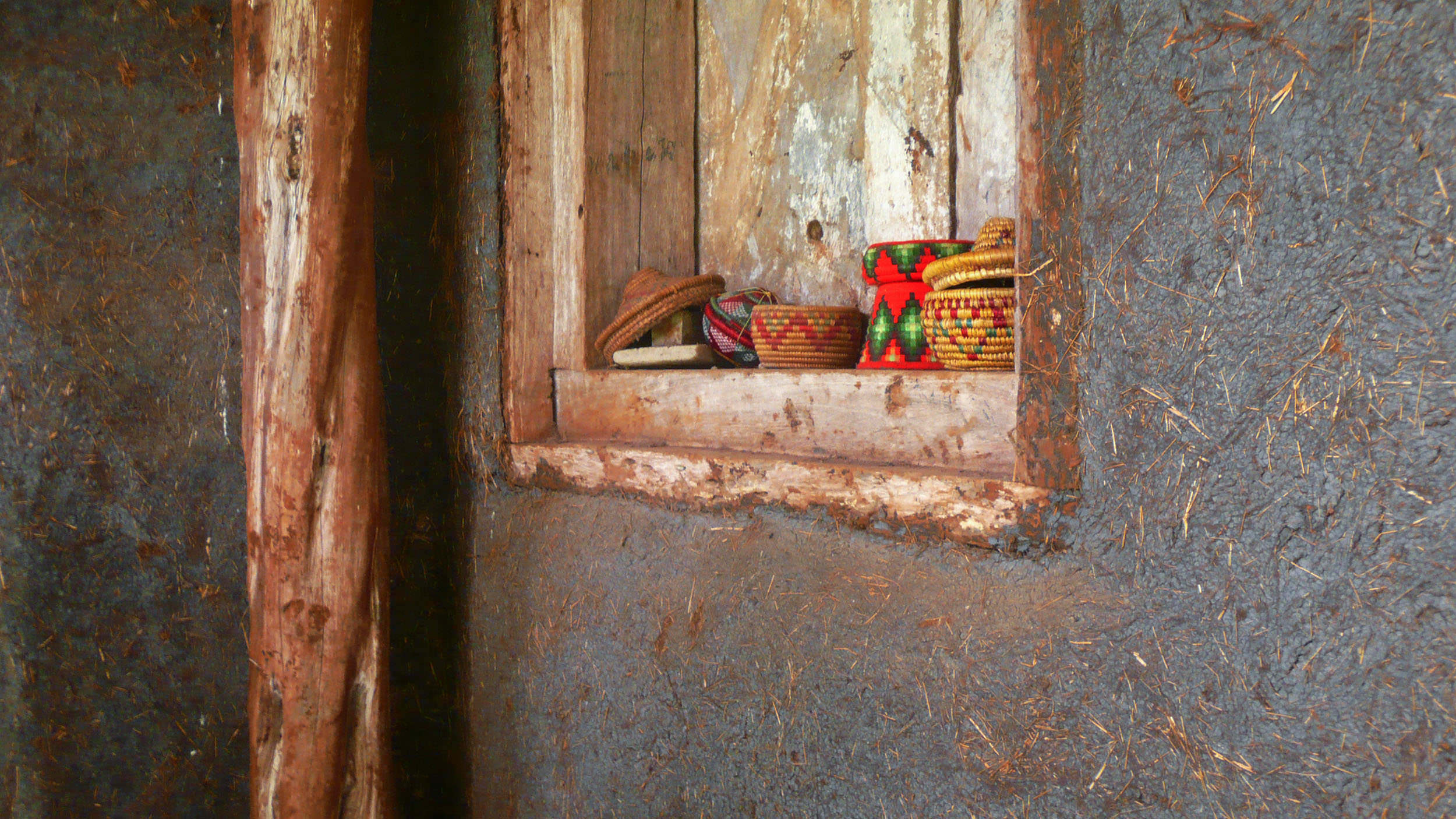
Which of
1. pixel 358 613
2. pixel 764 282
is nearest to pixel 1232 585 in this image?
pixel 764 282

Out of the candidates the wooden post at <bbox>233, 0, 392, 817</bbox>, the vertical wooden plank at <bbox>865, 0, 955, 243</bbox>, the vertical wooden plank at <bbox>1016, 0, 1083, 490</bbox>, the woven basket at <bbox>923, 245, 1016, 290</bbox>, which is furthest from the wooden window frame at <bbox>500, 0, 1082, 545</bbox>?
the vertical wooden plank at <bbox>865, 0, 955, 243</bbox>

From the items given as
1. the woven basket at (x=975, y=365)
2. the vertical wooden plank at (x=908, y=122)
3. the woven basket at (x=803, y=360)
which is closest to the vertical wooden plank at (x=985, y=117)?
the vertical wooden plank at (x=908, y=122)

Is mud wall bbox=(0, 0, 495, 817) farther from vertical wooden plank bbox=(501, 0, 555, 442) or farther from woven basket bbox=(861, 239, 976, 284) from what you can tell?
woven basket bbox=(861, 239, 976, 284)

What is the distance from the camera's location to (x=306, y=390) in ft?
5.28

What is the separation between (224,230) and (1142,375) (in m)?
1.93

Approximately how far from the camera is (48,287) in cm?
187

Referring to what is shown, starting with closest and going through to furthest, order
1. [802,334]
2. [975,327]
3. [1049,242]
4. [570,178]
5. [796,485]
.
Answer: [1049,242]
[975,327]
[796,485]
[802,334]
[570,178]

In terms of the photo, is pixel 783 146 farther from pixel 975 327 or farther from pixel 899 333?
pixel 975 327

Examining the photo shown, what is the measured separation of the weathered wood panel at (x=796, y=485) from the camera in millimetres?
1009

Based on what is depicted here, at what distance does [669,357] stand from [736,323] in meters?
0.14

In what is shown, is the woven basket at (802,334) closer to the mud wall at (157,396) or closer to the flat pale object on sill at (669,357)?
the flat pale object on sill at (669,357)

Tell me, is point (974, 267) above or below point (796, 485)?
above

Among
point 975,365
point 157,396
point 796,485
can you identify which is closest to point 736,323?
point 796,485

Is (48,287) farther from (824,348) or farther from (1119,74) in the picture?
(1119,74)
